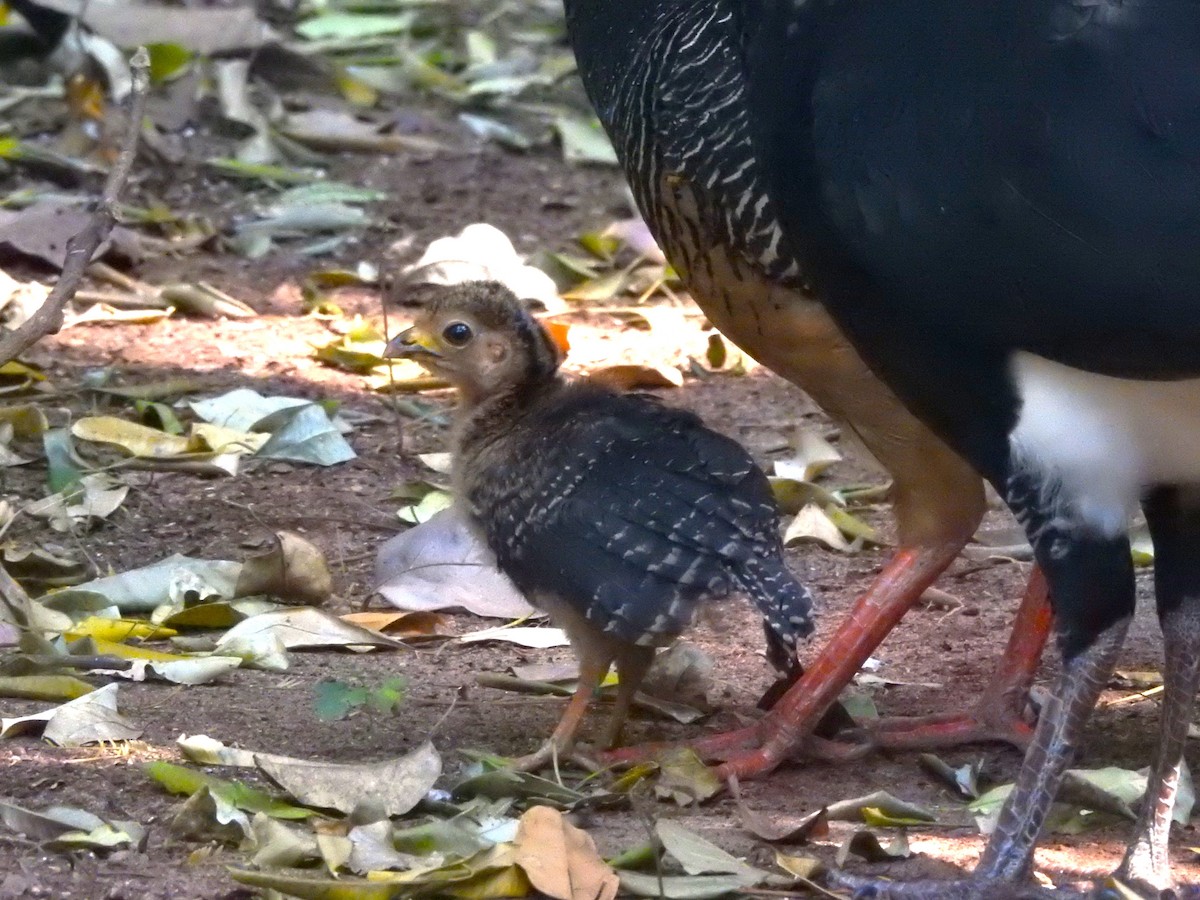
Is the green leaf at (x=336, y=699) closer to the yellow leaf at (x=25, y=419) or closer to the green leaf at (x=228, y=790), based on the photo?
the green leaf at (x=228, y=790)

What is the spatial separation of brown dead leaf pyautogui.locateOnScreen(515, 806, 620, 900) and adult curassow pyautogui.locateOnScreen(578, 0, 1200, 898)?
A: 1.52ft

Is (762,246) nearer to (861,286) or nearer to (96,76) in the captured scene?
(861,286)

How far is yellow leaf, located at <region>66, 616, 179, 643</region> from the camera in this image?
4.13 meters

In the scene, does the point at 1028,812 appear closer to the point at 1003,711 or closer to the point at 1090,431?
the point at 1090,431

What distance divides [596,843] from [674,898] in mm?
297

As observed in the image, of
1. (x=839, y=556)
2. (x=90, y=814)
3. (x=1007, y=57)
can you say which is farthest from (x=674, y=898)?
(x=839, y=556)

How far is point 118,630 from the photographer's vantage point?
4160 mm

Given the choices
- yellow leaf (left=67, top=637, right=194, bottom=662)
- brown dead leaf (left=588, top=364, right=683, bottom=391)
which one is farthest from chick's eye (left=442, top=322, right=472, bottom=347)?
brown dead leaf (left=588, top=364, right=683, bottom=391)

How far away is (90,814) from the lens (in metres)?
3.20

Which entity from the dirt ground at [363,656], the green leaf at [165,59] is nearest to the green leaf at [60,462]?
the dirt ground at [363,656]

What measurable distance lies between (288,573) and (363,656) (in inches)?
11.2

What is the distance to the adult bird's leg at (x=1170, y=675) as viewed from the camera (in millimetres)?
3234

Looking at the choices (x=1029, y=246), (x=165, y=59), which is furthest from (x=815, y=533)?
(x=165, y=59)

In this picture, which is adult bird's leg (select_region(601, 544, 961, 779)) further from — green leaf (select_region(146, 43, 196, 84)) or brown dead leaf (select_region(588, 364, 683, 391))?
green leaf (select_region(146, 43, 196, 84))
